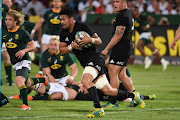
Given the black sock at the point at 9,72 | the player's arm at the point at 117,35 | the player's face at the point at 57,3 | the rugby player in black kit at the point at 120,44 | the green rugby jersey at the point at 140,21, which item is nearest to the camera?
the player's arm at the point at 117,35

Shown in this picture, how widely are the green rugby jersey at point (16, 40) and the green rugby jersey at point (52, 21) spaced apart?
216 inches

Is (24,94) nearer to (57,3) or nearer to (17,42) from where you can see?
(17,42)

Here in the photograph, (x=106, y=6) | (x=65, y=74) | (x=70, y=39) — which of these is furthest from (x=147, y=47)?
(x=70, y=39)

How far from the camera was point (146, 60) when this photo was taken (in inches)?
733

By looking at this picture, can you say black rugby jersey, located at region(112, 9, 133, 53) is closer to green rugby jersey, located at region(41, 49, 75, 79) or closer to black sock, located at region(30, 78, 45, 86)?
black sock, located at region(30, 78, 45, 86)

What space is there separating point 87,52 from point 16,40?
2006 millimetres

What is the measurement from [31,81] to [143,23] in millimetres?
9982

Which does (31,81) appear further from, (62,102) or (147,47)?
(147,47)

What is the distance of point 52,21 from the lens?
48.4 feet

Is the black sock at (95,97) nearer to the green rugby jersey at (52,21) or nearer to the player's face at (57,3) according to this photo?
the player's face at (57,3)

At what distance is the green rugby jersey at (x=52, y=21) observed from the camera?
14.7 meters

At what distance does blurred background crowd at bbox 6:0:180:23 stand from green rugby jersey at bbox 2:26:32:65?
42.1 ft

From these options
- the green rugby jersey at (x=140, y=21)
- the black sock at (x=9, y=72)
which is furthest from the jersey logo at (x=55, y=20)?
the green rugby jersey at (x=140, y=21)

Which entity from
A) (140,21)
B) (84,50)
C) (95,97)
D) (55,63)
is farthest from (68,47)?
(140,21)
